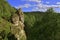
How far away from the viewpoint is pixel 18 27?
215 feet

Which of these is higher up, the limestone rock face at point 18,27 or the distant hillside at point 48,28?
the distant hillside at point 48,28

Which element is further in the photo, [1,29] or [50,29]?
[1,29]

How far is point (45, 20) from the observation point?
4050 cm

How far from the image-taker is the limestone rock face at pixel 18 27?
6033cm

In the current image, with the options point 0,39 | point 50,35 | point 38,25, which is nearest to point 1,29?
point 0,39

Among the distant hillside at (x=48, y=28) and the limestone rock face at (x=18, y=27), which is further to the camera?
the limestone rock face at (x=18, y=27)

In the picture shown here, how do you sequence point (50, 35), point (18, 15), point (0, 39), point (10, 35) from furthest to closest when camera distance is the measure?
point (18, 15), point (10, 35), point (0, 39), point (50, 35)

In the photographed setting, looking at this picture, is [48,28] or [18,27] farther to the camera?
[18,27]

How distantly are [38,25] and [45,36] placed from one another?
2.94 meters

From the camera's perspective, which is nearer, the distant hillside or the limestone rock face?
the distant hillside

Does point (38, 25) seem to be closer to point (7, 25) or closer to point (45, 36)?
point (45, 36)

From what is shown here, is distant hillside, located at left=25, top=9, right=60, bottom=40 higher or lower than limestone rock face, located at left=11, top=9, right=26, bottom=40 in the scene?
higher

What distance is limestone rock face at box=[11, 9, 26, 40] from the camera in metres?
60.3

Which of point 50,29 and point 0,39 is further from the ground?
point 50,29
